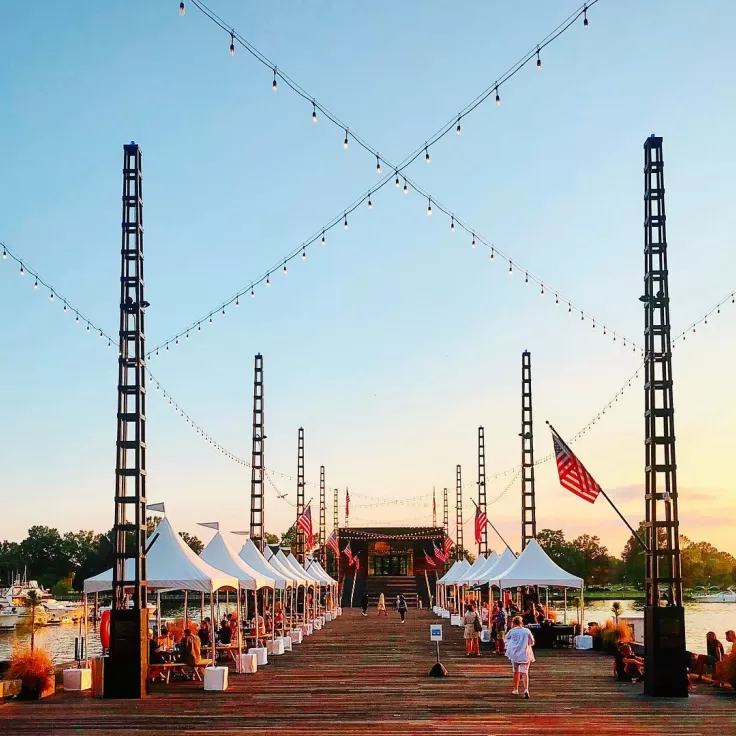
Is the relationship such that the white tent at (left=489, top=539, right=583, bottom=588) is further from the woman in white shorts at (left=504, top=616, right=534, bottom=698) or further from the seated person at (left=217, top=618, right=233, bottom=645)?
the woman in white shorts at (left=504, top=616, right=534, bottom=698)

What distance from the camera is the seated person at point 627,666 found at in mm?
21484

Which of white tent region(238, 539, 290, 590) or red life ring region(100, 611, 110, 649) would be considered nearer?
red life ring region(100, 611, 110, 649)

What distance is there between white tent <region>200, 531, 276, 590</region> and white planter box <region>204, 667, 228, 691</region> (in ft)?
20.2

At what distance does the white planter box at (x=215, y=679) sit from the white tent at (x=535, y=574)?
543 inches

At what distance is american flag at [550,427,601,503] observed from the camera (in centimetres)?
2119

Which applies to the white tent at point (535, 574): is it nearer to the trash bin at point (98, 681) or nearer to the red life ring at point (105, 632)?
the red life ring at point (105, 632)

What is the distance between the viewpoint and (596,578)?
6599 inches

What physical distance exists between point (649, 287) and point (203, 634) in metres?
13.8

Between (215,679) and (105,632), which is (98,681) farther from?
(105,632)

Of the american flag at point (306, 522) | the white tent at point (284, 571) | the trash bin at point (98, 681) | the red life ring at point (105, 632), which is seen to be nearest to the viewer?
the trash bin at point (98, 681)

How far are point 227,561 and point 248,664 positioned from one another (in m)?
3.45

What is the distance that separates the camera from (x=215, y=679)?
65.7 ft

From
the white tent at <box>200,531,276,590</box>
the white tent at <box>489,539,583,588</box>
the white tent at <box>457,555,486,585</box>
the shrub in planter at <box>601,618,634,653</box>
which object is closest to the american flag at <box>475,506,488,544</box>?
the white tent at <box>457,555,486,585</box>

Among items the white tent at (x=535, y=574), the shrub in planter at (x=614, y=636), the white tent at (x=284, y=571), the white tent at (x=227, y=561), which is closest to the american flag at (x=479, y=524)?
the white tent at (x=284, y=571)
